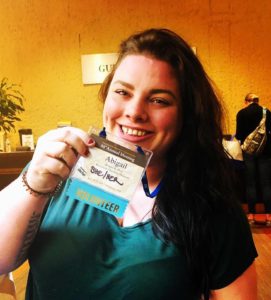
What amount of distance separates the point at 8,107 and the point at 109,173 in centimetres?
346

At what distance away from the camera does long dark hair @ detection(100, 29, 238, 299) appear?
82 cm

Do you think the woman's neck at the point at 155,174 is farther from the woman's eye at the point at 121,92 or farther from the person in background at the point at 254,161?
the person in background at the point at 254,161

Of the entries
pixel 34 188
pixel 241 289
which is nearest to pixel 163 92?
pixel 34 188

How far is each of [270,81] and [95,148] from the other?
15.1ft

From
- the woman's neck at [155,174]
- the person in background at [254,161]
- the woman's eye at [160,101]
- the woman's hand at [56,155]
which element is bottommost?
the person in background at [254,161]

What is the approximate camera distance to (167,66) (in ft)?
2.83

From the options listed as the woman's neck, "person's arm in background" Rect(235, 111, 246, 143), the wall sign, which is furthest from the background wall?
the woman's neck

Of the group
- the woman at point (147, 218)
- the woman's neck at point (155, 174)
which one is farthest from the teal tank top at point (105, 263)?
the woman's neck at point (155, 174)

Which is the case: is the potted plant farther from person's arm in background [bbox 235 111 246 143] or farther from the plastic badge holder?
the plastic badge holder

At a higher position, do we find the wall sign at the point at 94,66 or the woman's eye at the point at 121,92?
the wall sign at the point at 94,66

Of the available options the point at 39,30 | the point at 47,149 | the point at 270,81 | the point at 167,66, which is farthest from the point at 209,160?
the point at 39,30

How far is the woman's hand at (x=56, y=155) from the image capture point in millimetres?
716

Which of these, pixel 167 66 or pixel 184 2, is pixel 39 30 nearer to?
pixel 184 2

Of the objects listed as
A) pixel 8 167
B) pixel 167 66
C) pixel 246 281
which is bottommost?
pixel 8 167
